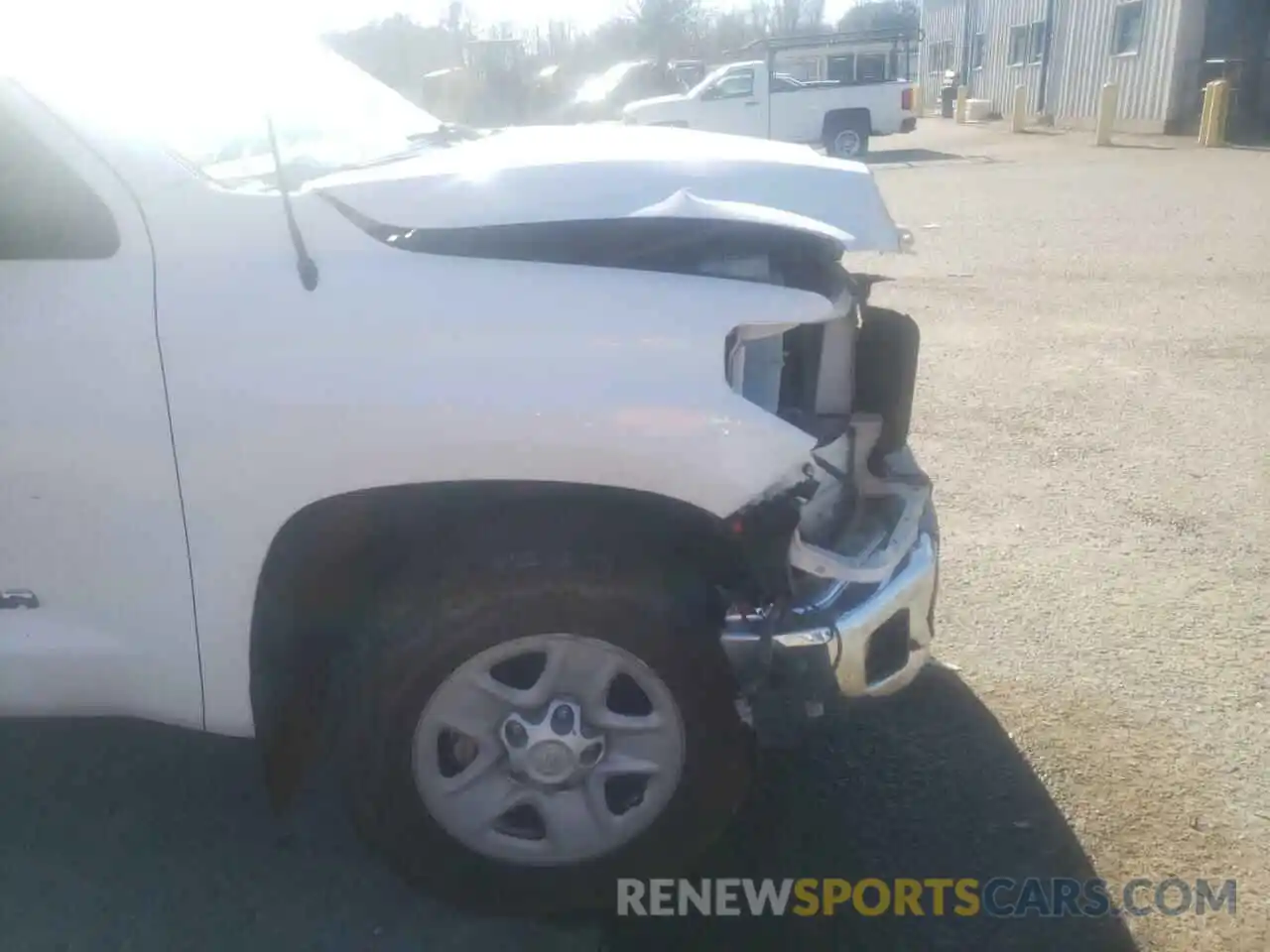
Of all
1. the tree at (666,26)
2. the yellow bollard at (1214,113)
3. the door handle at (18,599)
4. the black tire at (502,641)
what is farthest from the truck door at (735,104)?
Result: the tree at (666,26)

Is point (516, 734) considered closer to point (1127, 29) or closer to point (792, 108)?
point (792, 108)

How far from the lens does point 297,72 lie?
3186 millimetres

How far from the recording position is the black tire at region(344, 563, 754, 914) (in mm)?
2312

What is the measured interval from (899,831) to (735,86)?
21.6 meters

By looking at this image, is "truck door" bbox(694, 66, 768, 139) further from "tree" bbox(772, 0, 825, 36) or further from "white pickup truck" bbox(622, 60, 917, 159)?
"tree" bbox(772, 0, 825, 36)

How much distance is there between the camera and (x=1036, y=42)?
96.4 feet

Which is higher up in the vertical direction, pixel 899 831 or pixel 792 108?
pixel 792 108

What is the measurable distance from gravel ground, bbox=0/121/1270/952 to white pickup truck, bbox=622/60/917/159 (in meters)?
17.8

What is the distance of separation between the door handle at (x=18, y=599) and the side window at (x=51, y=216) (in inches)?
27.7

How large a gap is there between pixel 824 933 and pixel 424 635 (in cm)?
118

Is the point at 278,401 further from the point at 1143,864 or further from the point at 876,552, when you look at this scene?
the point at 1143,864

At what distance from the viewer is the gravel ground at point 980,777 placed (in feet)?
8.54

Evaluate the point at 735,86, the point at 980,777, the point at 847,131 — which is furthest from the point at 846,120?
the point at 980,777

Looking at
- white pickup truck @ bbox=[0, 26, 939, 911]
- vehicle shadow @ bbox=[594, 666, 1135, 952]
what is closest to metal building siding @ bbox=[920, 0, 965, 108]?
vehicle shadow @ bbox=[594, 666, 1135, 952]
